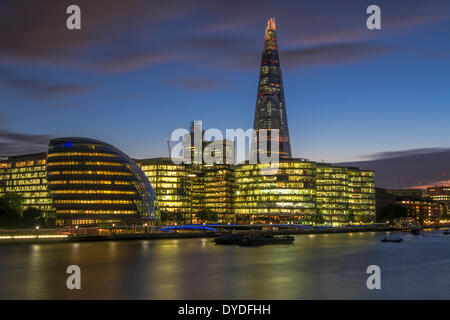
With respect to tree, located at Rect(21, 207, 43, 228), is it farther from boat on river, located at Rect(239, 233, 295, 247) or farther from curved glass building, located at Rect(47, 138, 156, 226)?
boat on river, located at Rect(239, 233, 295, 247)

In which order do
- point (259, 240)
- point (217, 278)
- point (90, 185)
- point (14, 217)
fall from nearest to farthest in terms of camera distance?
point (217, 278), point (259, 240), point (14, 217), point (90, 185)

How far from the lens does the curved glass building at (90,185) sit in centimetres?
16712

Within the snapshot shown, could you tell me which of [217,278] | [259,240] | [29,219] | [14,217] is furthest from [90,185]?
[217,278]

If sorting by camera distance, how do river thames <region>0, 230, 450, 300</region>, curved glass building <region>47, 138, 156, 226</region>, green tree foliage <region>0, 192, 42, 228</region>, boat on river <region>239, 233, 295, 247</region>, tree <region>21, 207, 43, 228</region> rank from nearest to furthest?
1. river thames <region>0, 230, 450, 300</region>
2. boat on river <region>239, 233, 295, 247</region>
3. green tree foliage <region>0, 192, 42, 228</region>
4. tree <region>21, 207, 43, 228</region>
5. curved glass building <region>47, 138, 156, 226</region>

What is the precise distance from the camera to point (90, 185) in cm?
16738

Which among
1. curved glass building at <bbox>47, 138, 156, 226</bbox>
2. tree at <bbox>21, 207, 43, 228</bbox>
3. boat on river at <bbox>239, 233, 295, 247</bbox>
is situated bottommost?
boat on river at <bbox>239, 233, 295, 247</bbox>

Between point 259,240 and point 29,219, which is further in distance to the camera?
point 29,219

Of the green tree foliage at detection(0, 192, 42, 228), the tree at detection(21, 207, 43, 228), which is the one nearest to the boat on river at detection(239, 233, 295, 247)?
the tree at detection(21, 207, 43, 228)

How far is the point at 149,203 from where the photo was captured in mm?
178125

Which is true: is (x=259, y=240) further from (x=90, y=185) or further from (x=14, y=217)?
(x=90, y=185)

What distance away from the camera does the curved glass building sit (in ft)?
548

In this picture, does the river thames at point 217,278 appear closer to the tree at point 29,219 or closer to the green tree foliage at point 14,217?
the green tree foliage at point 14,217
